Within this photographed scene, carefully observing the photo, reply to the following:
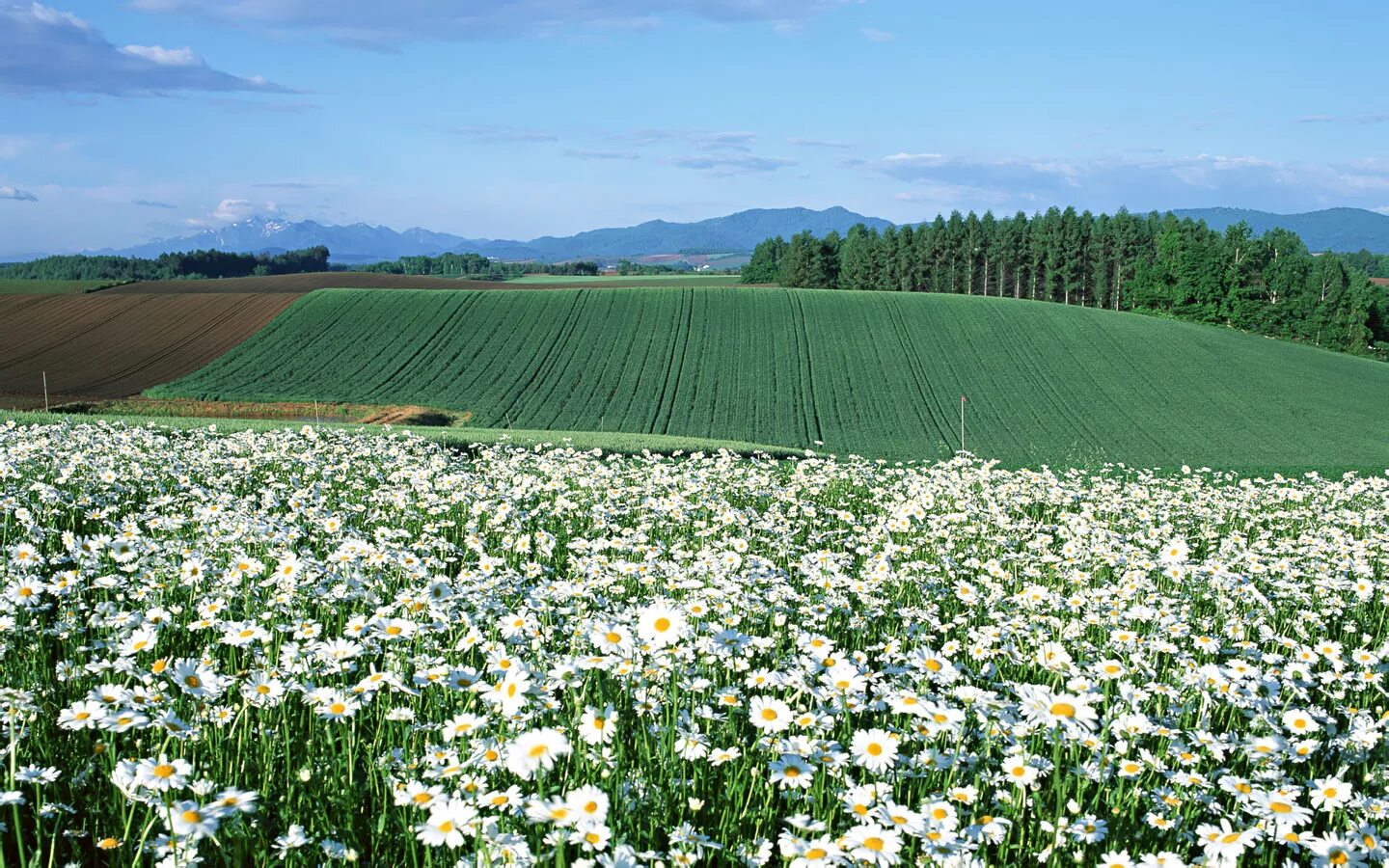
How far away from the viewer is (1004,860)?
128 inches

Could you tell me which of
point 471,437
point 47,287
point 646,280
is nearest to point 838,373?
point 471,437

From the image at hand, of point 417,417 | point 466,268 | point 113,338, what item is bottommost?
point 417,417

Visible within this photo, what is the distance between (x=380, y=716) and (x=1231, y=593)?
21.9ft

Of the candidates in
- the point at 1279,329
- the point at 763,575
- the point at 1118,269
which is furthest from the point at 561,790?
the point at 1118,269

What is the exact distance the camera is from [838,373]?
4922cm

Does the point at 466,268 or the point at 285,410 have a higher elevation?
the point at 466,268

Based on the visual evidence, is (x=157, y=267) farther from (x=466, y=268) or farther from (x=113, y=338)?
(x=113, y=338)

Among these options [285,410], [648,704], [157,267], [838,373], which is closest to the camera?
[648,704]

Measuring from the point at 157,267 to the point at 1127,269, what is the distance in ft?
395

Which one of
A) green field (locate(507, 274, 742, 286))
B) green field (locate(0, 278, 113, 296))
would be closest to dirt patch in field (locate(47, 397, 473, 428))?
green field (locate(0, 278, 113, 296))

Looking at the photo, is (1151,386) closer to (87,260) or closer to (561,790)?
(561,790)

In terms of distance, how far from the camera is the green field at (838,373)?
132 feet

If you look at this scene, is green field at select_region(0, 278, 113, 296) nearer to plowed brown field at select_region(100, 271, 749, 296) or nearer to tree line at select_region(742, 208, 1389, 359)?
plowed brown field at select_region(100, 271, 749, 296)

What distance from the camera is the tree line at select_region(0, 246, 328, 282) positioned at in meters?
120
